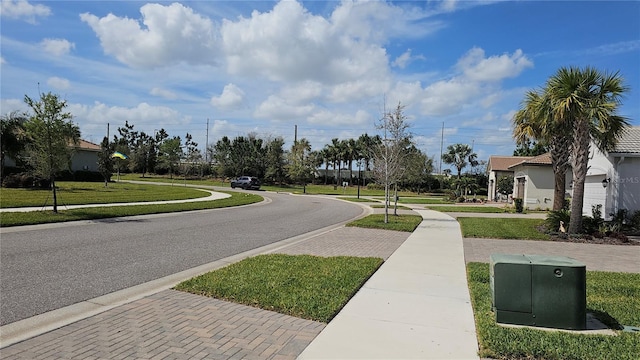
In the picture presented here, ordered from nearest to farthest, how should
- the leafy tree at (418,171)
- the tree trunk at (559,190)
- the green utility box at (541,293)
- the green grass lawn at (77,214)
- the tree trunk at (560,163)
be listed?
1. the green utility box at (541,293)
2. the green grass lawn at (77,214)
3. the tree trunk at (560,163)
4. the tree trunk at (559,190)
5. the leafy tree at (418,171)

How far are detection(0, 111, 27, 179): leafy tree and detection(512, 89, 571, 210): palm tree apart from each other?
106ft

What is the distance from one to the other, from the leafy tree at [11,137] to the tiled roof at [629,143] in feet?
117

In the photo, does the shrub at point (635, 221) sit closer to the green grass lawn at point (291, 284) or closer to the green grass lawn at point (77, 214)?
the green grass lawn at point (291, 284)

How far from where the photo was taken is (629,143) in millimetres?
17578

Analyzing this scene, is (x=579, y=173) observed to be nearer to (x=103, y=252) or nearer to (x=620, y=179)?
(x=620, y=179)

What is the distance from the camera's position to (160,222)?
50.1 feet

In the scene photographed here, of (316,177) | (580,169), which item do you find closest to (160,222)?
(580,169)

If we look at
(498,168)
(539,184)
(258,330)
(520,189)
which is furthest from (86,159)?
(258,330)

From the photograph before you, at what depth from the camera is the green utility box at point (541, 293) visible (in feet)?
16.4

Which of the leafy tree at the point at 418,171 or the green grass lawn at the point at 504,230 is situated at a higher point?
the leafy tree at the point at 418,171

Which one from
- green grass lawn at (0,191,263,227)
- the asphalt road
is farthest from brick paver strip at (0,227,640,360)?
green grass lawn at (0,191,263,227)

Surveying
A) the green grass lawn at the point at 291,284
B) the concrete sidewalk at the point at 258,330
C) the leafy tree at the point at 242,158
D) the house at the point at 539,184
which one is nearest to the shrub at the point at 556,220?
the green grass lawn at the point at 291,284

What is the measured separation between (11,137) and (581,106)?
116 ft

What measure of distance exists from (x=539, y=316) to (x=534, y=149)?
6540 cm
